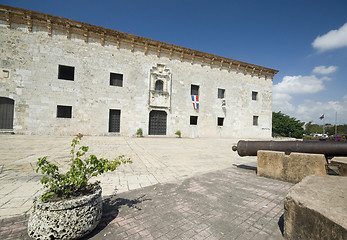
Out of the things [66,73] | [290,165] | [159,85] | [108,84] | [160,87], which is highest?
[66,73]

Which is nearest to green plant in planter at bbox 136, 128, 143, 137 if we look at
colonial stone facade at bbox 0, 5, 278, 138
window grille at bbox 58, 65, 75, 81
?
colonial stone facade at bbox 0, 5, 278, 138

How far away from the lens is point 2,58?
10734 mm

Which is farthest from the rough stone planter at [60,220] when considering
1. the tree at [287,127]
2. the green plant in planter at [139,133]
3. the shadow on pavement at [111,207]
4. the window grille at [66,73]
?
the tree at [287,127]

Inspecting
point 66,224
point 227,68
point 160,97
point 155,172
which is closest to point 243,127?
point 227,68

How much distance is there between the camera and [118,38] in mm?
13516

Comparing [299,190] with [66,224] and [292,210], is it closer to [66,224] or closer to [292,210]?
[292,210]

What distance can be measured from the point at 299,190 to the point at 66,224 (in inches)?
107

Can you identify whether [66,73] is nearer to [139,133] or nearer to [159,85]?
[139,133]

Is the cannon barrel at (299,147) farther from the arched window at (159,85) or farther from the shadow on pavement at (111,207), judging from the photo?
the arched window at (159,85)

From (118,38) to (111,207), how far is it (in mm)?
14653

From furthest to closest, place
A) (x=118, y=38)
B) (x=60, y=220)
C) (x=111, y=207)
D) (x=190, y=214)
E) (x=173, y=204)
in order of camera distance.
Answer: (x=118, y=38) → (x=173, y=204) → (x=111, y=207) → (x=190, y=214) → (x=60, y=220)

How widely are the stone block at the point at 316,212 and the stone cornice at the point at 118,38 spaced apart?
15.4 m

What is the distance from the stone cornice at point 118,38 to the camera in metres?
11.1

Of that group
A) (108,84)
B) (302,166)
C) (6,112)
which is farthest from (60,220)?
(6,112)
